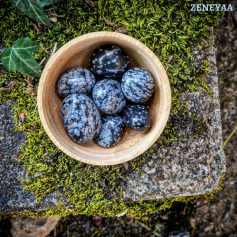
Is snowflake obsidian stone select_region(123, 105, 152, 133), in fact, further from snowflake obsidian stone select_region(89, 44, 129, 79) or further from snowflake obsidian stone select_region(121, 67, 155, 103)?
snowflake obsidian stone select_region(89, 44, 129, 79)

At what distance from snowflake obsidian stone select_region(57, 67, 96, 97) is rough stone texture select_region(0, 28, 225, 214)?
0.34 meters

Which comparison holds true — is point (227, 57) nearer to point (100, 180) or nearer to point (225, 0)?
point (225, 0)

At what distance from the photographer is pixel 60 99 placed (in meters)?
1.09

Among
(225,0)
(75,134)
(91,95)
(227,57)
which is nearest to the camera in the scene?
(75,134)

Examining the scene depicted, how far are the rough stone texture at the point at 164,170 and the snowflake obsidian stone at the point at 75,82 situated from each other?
1.13ft

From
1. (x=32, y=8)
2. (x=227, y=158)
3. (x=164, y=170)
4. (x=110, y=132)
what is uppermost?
(x=32, y=8)

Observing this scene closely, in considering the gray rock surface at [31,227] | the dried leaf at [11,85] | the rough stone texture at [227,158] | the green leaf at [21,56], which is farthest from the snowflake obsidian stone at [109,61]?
the gray rock surface at [31,227]

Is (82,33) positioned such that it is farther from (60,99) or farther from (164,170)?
(164,170)

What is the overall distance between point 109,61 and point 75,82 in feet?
0.56

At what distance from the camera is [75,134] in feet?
3.18

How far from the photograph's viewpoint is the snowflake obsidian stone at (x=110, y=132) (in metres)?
1.03

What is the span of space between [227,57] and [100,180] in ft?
3.85

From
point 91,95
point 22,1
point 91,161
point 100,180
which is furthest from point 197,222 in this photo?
point 22,1

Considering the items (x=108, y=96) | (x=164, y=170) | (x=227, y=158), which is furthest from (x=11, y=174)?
(x=227, y=158)
